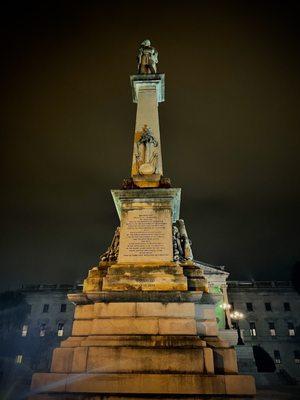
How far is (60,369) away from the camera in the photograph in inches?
238

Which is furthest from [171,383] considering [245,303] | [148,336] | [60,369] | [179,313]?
[245,303]

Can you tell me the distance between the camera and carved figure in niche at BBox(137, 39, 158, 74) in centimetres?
1234

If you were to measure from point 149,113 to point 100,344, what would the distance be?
8.08 m

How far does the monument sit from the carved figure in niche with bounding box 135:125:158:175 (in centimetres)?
27

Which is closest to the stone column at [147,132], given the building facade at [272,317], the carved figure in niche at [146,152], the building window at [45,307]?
the carved figure in niche at [146,152]

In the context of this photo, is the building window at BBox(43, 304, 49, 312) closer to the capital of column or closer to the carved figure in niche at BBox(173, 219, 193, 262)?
the capital of column

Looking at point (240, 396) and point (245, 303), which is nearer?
point (240, 396)

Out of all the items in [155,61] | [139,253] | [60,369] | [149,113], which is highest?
[155,61]

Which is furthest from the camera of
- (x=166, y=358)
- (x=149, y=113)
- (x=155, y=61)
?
(x=155, y=61)

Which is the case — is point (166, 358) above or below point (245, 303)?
below

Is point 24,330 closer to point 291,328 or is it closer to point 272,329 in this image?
point 272,329

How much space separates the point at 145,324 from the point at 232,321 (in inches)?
1865

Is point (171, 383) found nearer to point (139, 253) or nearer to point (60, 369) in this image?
point (60, 369)

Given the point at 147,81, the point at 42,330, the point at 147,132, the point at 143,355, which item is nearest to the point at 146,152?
the point at 147,132
